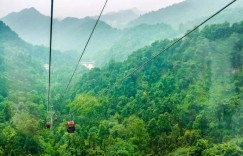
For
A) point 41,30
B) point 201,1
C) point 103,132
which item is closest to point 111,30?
point 201,1

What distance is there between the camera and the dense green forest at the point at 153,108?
23283 mm

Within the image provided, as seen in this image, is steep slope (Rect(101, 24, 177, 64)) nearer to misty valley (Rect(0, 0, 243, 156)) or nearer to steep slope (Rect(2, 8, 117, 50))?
misty valley (Rect(0, 0, 243, 156))

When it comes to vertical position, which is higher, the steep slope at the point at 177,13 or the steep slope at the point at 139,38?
the steep slope at the point at 177,13

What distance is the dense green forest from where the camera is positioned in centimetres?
2328

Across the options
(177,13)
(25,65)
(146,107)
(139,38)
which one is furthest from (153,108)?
(177,13)

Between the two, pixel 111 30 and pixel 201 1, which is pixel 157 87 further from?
pixel 201 1

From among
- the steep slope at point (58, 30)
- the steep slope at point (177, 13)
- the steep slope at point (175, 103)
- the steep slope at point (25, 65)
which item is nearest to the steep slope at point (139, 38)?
the steep slope at point (25, 65)

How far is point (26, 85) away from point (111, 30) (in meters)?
91.8

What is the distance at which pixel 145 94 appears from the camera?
34469mm

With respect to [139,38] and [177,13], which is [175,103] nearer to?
[139,38]

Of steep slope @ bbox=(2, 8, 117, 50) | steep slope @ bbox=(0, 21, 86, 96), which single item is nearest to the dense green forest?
steep slope @ bbox=(0, 21, 86, 96)

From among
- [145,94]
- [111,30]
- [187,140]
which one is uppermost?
[111,30]

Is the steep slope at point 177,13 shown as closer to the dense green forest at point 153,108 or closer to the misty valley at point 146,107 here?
the misty valley at point 146,107

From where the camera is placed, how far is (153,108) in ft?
101
